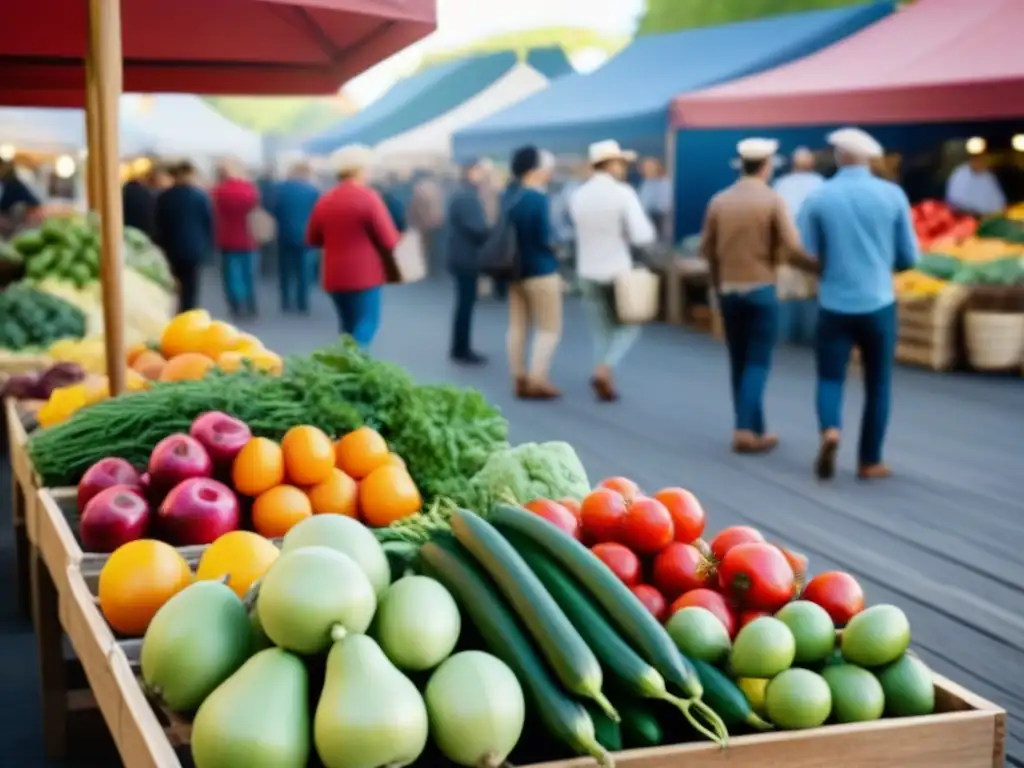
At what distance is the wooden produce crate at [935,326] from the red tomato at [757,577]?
9828mm

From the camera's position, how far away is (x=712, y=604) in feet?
7.98

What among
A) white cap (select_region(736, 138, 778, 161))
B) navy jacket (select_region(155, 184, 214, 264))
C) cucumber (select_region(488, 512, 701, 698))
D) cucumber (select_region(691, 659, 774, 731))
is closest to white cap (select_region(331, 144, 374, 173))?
white cap (select_region(736, 138, 778, 161))

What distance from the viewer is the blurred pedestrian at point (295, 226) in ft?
54.9

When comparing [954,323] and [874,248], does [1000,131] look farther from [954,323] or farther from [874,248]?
[874,248]

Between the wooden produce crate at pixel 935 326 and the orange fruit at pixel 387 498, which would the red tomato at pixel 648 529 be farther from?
the wooden produce crate at pixel 935 326

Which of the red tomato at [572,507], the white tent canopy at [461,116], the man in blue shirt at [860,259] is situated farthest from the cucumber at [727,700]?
the white tent canopy at [461,116]

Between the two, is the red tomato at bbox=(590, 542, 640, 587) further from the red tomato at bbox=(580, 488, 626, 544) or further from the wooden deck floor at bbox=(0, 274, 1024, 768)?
the wooden deck floor at bbox=(0, 274, 1024, 768)

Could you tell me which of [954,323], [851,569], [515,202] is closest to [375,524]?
[851,569]

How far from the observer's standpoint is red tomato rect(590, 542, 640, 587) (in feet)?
8.29

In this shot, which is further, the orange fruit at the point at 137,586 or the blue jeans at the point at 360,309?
the blue jeans at the point at 360,309

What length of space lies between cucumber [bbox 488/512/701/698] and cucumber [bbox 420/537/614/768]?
13 centimetres

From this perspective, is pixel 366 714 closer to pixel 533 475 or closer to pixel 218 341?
pixel 533 475

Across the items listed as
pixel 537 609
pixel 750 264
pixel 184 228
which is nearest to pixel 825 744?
pixel 537 609

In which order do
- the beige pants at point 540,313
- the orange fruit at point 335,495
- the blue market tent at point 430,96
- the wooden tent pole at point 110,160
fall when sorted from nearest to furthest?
the orange fruit at point 335,495, the wooden tent pole at point 110,160, the beige pants at point 540,313, the blue market tent at point 430,96
